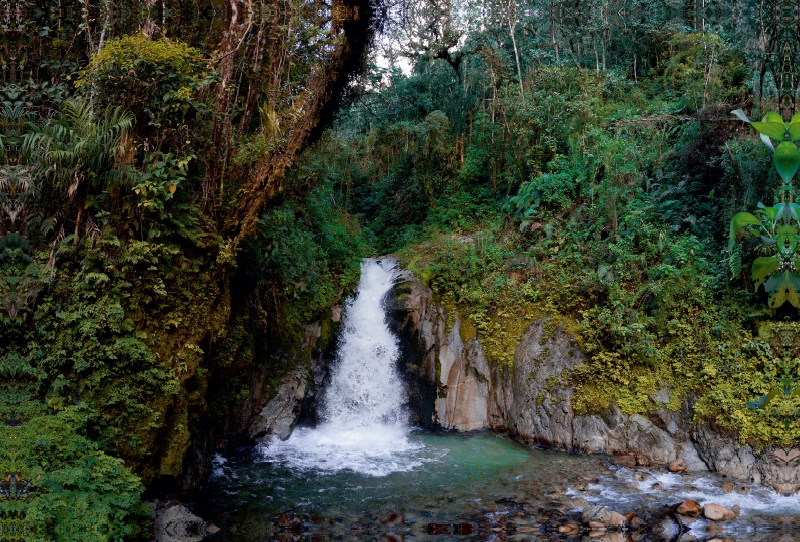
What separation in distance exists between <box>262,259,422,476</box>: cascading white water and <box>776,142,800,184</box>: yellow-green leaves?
26.9 feet

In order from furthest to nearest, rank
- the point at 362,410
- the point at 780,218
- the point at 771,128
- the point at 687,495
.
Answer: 1. the point at 362,410
2. the point at 687,495
3. the point at 780,218
4. the point at 771,128

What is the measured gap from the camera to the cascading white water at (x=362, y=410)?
9.23 metres

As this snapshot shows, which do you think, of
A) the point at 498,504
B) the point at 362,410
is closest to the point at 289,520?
the point at 498,504

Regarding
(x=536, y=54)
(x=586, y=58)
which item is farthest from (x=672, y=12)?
(x=536, y=54)

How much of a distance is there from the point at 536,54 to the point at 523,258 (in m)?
8.71

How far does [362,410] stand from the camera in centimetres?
1127

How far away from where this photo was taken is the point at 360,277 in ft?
43.7

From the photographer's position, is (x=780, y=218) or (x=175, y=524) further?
(x=175, y=524)

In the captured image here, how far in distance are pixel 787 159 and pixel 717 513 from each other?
24.3ft

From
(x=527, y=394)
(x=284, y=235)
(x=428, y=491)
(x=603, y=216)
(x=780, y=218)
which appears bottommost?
(x=428, y=491)

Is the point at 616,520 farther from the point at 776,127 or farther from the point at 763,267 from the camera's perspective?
the point at 776,127

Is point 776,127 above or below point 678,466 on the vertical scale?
above

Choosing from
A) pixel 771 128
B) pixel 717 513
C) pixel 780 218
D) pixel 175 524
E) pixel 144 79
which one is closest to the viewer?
pixel 771 128

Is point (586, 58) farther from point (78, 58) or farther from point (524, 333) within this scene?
point (78, 58)
